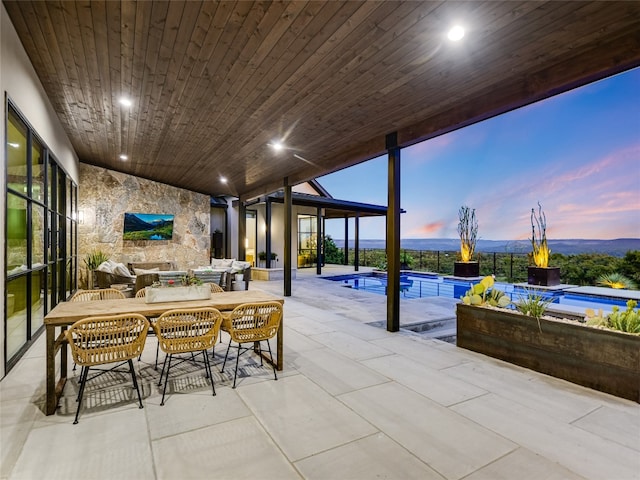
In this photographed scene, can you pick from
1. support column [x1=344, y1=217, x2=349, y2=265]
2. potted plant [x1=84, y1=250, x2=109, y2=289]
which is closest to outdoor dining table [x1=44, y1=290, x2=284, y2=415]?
potted plant [x1=84, y1=250, x2=109, y2=289]

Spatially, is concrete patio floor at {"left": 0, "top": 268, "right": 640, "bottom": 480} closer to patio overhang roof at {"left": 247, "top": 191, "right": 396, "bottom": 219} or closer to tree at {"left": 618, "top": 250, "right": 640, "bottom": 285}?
patio overhang roof at {"left": 247, "top": 191, "right": 396, "bottom": 219}

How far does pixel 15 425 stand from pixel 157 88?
3452 mm

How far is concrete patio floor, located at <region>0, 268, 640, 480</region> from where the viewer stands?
189 cm

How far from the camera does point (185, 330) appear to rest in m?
2.92

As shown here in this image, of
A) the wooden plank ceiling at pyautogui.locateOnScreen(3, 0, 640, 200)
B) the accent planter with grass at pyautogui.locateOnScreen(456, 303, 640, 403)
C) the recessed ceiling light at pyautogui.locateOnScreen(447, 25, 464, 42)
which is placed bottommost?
the accent planter with grass at pyautogui.locateOnScreen(456, 303, 640, 403)

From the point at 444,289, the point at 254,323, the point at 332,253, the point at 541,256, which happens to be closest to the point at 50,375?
the point at 254,323

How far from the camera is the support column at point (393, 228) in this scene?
4871 mm

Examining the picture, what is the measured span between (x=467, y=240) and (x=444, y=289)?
2580 millimetres

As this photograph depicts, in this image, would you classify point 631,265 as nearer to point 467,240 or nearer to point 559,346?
point 467,240

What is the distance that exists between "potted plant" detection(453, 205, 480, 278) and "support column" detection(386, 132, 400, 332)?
→ 7.30 m

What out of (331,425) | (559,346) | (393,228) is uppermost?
(393,228)

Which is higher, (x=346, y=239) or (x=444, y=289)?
(x=346, y=239)

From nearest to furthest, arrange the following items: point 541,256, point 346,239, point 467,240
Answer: point 541,256 → point 467,240 → point 346,239

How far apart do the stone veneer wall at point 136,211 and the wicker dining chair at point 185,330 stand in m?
7.72
